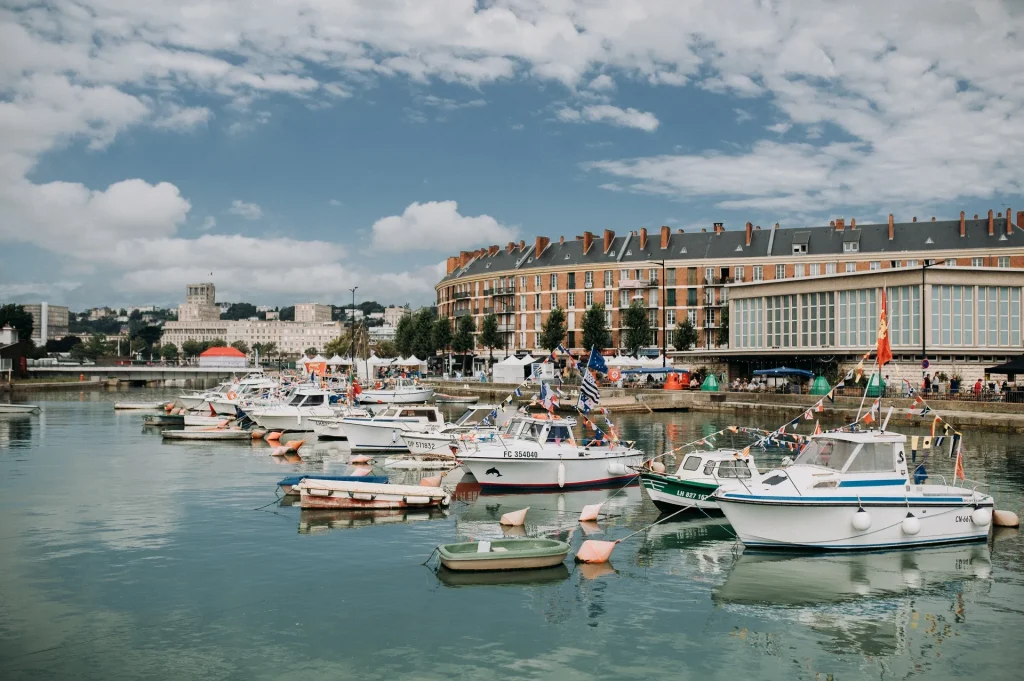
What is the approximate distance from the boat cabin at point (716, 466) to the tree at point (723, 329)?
7845 centimetres

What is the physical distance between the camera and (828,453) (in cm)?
2278

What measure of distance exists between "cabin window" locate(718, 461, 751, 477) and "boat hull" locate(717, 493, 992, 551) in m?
4.14

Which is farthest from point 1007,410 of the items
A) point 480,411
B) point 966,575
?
point 966,575

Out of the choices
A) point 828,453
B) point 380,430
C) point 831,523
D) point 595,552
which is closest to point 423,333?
point 380,430

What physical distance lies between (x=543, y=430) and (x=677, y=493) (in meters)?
6.21

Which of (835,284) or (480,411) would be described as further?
(835,284)

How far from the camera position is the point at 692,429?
186 feet

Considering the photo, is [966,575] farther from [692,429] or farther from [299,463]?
[692,429]

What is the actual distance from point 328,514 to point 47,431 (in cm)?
3759

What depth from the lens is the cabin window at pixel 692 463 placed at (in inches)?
1060

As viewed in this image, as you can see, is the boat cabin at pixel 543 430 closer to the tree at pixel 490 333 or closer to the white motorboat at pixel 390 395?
the white motorboat at pixel 390 395

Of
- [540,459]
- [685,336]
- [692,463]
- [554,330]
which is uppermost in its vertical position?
[554,330]

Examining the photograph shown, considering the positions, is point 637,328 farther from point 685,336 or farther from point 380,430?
point 380,430

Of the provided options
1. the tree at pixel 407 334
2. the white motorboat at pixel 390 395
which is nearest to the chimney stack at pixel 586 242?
the tree at pixel 407 334
